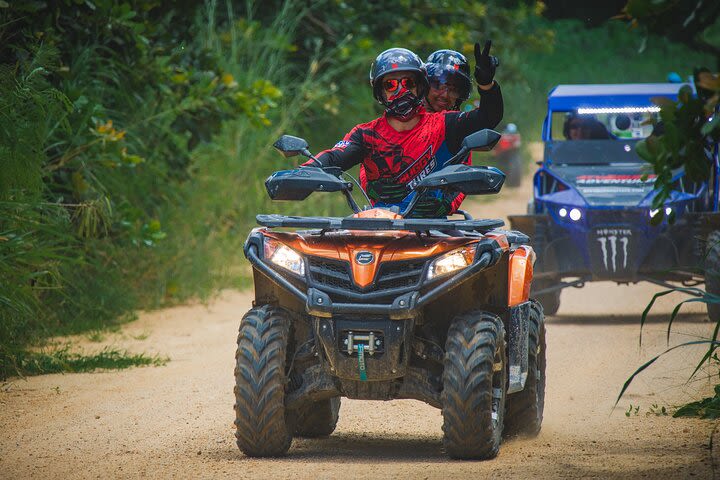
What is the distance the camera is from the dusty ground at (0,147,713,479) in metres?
5.96

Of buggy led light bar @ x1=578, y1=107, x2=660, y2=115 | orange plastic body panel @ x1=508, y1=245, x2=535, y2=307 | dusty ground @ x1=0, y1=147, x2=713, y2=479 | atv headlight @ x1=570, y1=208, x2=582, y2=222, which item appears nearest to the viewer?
dusty ground @ x1=0, y1=147, x2=713, y2=479

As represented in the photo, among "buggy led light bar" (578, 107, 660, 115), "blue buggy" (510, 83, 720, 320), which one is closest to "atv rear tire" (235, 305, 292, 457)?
"blue buggy" (510, 83, 720, 320)

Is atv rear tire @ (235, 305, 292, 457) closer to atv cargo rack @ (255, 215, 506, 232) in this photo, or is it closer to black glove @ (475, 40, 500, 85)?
atv cargo rack @ (255, 215, 506, 232)

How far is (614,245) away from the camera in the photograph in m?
11.4

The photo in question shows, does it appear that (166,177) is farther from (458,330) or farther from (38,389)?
(458,330)

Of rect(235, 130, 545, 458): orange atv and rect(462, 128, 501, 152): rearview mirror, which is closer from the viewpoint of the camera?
rect(235, 130, 545, 458): orange atv

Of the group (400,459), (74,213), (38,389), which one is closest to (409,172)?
(400,459)

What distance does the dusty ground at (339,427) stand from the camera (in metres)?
5.96

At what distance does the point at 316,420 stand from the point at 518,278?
1.43m

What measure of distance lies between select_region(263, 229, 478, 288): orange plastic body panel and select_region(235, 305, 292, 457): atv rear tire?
411mm

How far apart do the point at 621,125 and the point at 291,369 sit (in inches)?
292

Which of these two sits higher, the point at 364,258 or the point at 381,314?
the point at 364,258

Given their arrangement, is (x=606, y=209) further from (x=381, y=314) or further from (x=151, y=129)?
(x=381, y=314)

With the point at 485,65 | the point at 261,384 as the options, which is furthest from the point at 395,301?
the point at 485,65
